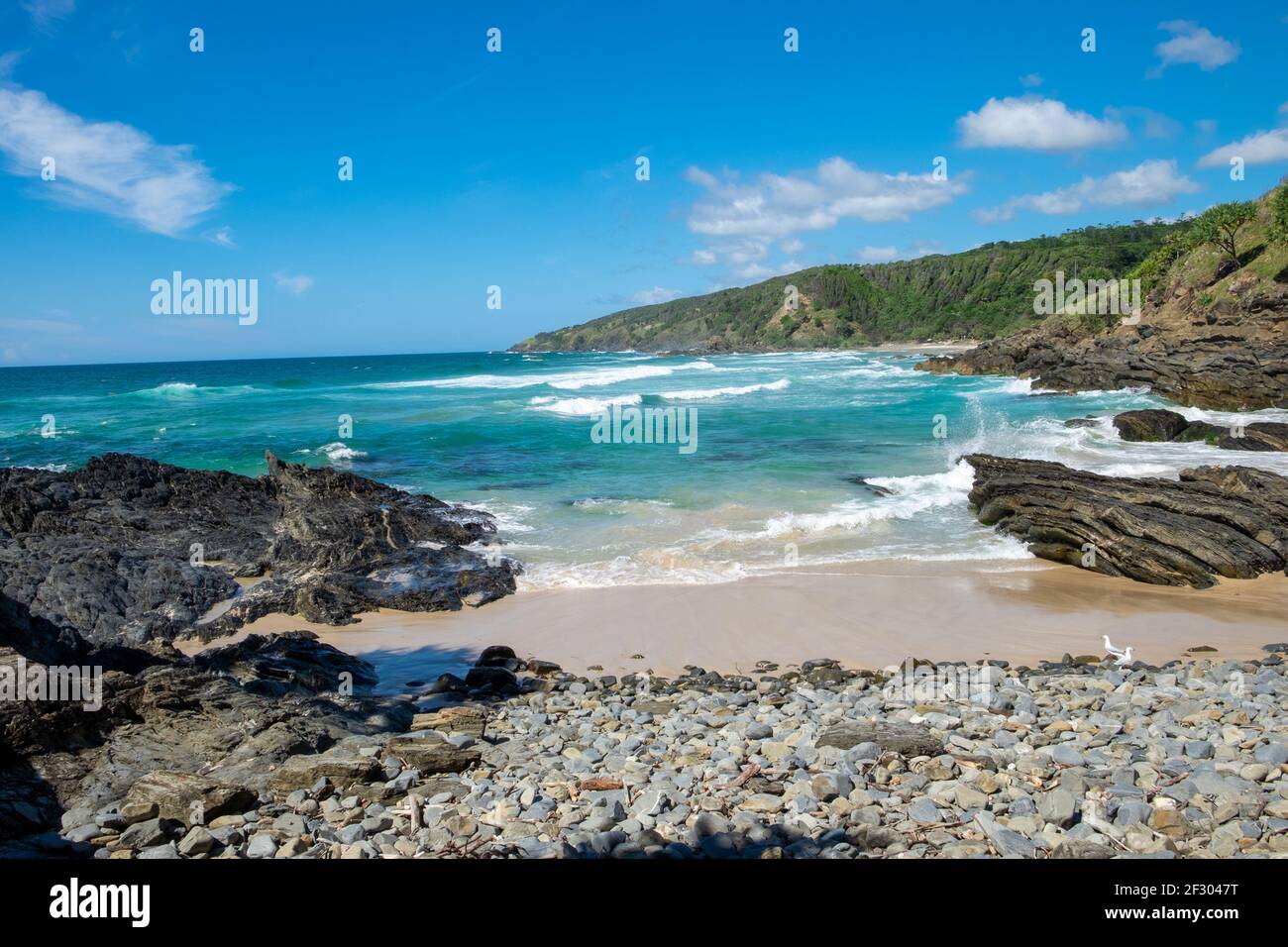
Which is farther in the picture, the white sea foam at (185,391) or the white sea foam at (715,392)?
the white sea foam at (185,391)

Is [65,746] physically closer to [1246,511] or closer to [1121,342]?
[1246,511]

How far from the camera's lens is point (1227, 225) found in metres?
54.0

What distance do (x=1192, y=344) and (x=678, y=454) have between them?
32345 mm

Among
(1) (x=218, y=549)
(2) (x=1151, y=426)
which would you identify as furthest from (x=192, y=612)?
(2) (x=1151, y=426)

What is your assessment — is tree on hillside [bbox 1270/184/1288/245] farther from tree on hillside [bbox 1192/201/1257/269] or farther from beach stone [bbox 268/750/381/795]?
beach stone [bbox 268/750/381/795]

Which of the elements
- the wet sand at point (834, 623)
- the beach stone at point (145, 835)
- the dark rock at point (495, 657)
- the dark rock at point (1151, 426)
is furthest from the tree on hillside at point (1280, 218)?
the beach stone at point (145, 835)

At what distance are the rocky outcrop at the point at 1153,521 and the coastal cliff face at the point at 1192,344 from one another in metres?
21.8

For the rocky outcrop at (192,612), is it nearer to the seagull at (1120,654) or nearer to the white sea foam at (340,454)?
the seagull at (1120,654)

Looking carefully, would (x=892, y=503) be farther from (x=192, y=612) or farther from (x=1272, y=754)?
(x=192, y=612)

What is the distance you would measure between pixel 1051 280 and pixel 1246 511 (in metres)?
117

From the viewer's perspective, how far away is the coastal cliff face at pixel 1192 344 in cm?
3269
